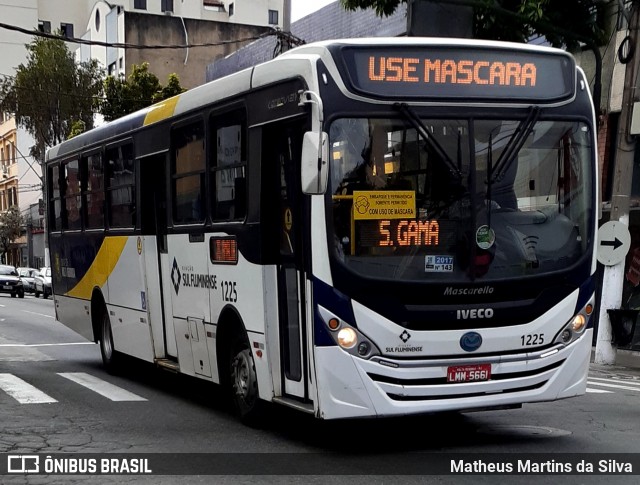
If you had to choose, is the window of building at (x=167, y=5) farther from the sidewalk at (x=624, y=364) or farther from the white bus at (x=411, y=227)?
the white bus at (x=411, y=227)

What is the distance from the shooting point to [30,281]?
53.5m

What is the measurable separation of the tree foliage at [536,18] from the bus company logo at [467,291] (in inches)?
365

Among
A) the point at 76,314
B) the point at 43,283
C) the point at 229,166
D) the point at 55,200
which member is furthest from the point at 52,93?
the point at 229,166

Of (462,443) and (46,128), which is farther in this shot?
(46,128)

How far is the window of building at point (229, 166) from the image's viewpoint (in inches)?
379

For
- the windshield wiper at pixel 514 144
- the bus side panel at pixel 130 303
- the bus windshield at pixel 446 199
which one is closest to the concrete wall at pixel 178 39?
the bus side panel at pixel 130 303

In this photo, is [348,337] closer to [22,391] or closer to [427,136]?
[427,136]

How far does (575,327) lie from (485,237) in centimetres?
117

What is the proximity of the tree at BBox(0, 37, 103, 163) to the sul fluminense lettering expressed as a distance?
138 ft

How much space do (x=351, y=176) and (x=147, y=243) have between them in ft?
16.3

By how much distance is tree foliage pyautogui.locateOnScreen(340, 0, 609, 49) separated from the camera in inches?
666

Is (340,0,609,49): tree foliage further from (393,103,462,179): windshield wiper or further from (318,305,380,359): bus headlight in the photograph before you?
(318,305,380,359): bus headlight

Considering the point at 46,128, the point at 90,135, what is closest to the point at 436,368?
the point at 90,135

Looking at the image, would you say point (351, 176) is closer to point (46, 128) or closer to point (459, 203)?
point (459, 203)
